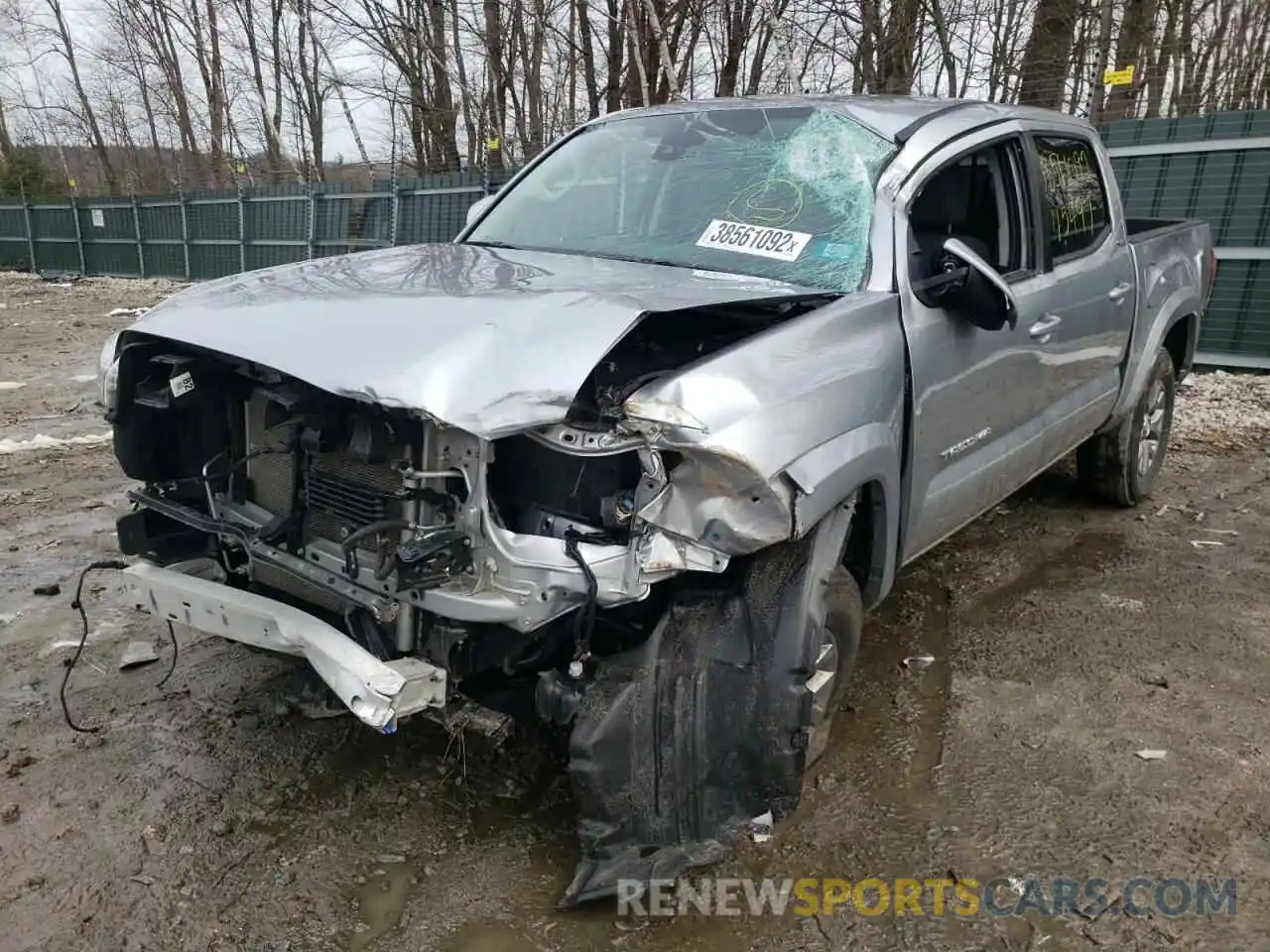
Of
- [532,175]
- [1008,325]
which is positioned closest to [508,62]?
[532,175]

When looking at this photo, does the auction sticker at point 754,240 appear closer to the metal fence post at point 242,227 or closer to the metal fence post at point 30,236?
the metal fence post at point 242,227

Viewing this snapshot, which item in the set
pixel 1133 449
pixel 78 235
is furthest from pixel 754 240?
pixel 78 235

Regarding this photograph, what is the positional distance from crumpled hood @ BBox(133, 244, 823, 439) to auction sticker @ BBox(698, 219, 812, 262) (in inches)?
6.6

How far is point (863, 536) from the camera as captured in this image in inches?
115

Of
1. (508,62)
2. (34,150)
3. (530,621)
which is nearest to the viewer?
(530,621)

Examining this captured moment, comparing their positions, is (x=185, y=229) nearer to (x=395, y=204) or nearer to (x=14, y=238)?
(x=395, y=204)

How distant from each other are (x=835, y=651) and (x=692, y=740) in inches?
26.0

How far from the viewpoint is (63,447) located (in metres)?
6.53

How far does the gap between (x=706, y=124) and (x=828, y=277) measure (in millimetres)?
1077

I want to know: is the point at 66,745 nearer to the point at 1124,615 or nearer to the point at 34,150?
the point at 1124,615

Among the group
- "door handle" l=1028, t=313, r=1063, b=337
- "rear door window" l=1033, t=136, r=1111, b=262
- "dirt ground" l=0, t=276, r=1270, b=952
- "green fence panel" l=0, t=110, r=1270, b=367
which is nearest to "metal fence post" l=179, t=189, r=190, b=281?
"green fence panel" l=0, t=110, r=1270, b=367

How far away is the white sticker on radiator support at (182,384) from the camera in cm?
273

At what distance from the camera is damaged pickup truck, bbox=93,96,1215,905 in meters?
2.18

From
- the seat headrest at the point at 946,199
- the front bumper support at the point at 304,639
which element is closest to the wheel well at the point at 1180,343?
the seat headrest at the point at 946,199
